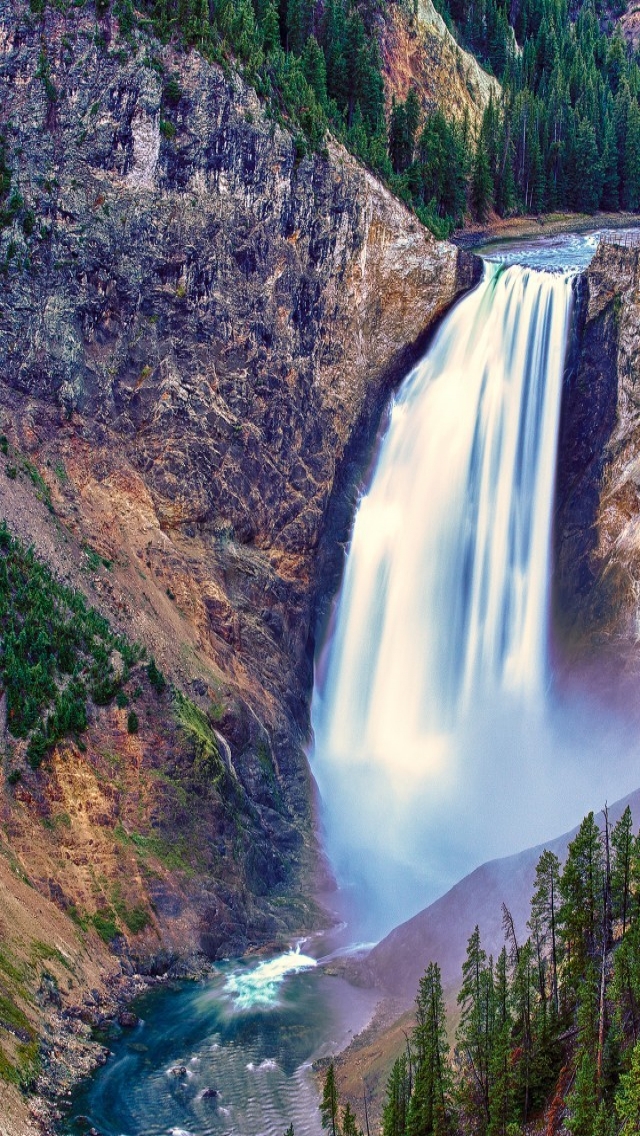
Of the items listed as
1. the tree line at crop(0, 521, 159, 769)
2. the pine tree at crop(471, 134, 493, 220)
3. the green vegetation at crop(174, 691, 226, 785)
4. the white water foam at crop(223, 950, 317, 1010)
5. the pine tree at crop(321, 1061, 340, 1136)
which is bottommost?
the pine tree at crop(321, 1061, 340, 1136)

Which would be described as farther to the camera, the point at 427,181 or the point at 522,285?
the point at 427,181

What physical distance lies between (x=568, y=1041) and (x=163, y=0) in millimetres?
58039

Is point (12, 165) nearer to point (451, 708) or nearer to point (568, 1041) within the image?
point (451, 708)

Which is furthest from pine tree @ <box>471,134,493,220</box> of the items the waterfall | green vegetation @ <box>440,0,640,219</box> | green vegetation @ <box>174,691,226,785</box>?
green vegetation @ <box>174,691,226,785</box>

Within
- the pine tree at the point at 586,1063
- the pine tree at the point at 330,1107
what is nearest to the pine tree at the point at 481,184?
the pine tree at the point at 586,1063

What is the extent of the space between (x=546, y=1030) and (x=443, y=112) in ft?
253

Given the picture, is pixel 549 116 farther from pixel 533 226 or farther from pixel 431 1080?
pixel 431 1080

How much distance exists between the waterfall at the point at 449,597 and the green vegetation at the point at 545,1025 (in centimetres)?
2195

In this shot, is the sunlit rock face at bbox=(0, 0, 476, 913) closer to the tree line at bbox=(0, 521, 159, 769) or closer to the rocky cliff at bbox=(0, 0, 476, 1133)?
the rocky cliff at bbox=(0, 0, 476, 1133)

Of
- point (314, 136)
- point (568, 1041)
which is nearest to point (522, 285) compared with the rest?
point (314, 136)

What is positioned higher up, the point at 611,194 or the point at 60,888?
the point at 611,194

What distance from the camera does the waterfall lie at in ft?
207

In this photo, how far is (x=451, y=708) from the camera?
65.6m

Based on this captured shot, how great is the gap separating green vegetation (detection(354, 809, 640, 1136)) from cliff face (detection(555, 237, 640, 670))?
26664 mm
